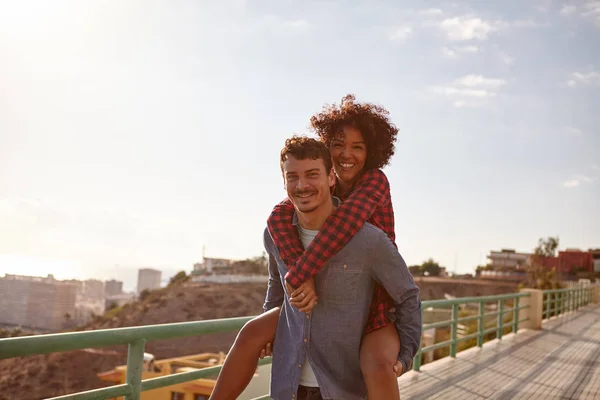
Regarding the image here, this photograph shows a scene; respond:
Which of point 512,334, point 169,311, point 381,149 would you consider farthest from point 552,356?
point 169,311

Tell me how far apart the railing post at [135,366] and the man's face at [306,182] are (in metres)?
1.23

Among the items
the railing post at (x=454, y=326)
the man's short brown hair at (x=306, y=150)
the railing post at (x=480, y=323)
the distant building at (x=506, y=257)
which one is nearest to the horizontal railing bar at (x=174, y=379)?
the man's short brown hair at (x=306, y=150)

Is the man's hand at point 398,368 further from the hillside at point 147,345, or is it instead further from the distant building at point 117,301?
the distant building at point 117,301

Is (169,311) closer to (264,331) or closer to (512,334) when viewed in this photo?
(512,334)

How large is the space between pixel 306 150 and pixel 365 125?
0.46 m

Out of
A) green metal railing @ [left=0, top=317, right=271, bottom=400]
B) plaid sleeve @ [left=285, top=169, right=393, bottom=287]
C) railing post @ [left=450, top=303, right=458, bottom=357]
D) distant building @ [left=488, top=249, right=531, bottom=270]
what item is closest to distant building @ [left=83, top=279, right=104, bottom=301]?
distant building @ [left=488, top=249, right=531, bottom=270]

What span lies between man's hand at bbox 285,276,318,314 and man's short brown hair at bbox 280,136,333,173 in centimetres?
40

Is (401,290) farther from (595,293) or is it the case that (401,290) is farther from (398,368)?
(595,293)

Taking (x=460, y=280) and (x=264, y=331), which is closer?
(x=264, y=331)

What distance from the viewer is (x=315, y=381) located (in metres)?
2.04

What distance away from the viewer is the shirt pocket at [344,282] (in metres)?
2.02

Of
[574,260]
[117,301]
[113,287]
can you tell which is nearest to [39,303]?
[117,301]

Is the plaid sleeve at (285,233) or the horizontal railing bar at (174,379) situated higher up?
the plaid sleeve at (285,233)

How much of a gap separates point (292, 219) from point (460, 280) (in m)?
76.3
